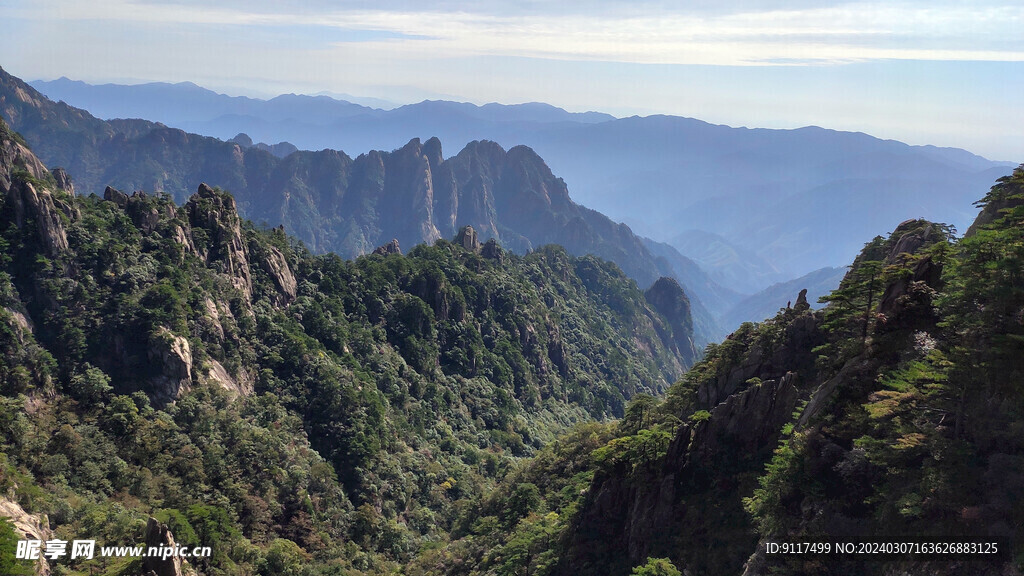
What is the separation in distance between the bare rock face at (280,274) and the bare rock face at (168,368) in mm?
29377

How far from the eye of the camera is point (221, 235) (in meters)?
86.1

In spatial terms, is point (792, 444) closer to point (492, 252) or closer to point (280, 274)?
point (280, 274)

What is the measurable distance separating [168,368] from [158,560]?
3328 cm

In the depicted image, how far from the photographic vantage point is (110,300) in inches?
2591

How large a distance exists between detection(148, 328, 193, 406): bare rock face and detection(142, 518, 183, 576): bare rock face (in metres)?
30.4

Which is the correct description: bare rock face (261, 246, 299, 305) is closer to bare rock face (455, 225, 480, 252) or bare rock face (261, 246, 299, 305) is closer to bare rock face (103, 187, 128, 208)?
bare rock face (103, 187, 128, 208)

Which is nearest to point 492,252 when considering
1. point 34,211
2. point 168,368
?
point 168,368

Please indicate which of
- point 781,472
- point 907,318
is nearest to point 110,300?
point 781,472

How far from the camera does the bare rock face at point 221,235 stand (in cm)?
8456

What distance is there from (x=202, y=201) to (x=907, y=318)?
8575 centimetres

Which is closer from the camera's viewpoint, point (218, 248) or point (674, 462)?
point (674, 462)

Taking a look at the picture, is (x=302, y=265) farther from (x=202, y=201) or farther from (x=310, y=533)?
(x=310, y=533)

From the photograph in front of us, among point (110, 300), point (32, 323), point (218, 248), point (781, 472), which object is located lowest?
point (781, 472)

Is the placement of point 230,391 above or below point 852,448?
above
